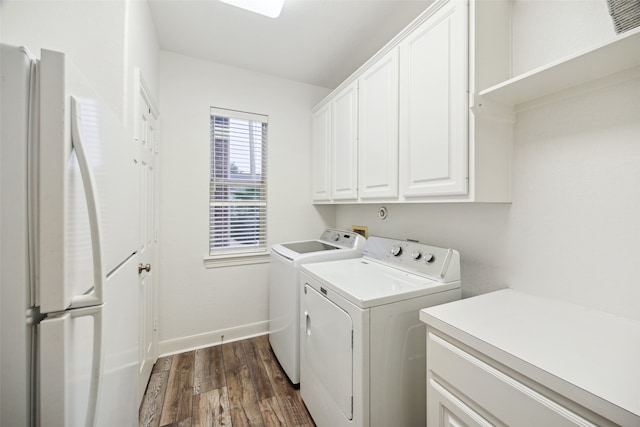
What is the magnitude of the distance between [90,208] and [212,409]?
1.70m

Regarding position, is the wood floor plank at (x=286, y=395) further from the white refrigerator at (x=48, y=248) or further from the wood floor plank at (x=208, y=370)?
the white refrigerator at (x=48, y=248)

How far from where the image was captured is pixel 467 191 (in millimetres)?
1183

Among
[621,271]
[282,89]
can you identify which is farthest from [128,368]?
[282,89]

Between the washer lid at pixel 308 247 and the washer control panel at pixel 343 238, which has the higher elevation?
the washer control panel at pixel 343 238

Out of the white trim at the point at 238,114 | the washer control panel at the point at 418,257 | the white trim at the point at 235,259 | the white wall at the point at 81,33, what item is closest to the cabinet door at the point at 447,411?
the washer control panel at the point at 418,257

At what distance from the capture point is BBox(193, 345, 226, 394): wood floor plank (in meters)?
1.85

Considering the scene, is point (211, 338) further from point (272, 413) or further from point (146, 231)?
point (146, 231)

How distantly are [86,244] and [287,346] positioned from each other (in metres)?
1.64

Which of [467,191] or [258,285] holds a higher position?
[467,191]

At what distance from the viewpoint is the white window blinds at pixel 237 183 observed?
2.45 m

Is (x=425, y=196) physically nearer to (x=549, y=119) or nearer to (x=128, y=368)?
(x=549, y=119)

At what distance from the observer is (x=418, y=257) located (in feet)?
4.94

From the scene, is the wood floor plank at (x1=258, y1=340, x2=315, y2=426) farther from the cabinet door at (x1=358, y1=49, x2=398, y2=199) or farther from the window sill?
the cabinet door at (x1=358, y1=49, x2=398, y2=199)

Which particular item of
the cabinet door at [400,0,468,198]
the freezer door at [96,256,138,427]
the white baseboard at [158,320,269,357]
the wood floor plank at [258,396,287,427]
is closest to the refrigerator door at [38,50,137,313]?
the freezer door at [96,256,138,427]
